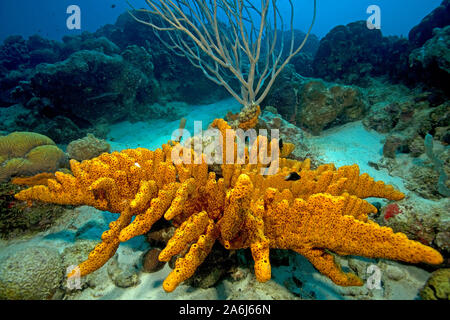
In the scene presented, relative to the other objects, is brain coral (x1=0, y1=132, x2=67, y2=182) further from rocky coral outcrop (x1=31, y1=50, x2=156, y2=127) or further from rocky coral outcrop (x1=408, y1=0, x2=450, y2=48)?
rocky coral outcrop (x1=408, y1=0, x2=450, y2=48)

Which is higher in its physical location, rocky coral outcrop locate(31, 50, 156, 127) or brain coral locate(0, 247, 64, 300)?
rocky coral outcrop locate(31, 50, 156, 127)

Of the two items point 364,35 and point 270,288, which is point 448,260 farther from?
point 364,35

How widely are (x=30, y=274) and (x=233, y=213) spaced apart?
2.11m

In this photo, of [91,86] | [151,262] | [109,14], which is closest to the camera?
[151,262]

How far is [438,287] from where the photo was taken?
6.00 ft

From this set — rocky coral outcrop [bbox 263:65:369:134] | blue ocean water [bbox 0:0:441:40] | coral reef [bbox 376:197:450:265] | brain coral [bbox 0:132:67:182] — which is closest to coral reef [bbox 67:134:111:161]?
brain coral [bbox 0:132:67:182]

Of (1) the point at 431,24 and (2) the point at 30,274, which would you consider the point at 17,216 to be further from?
(1) the point at 431,24

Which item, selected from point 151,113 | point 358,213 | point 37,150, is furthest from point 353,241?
point 151,113

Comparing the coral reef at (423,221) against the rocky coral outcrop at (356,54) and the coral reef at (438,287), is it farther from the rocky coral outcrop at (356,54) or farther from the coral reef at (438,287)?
the rocky coral outcrop at (356,54)

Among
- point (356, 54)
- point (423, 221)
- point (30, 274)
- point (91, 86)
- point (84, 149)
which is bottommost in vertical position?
point (30, 274)

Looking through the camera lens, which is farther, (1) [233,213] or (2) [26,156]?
(2) [26,156]

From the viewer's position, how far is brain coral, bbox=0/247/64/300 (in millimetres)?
1819

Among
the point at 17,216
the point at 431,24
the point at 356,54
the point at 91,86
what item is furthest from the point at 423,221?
the point at 91,86

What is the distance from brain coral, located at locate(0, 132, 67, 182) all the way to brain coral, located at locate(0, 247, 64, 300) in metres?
1.40
